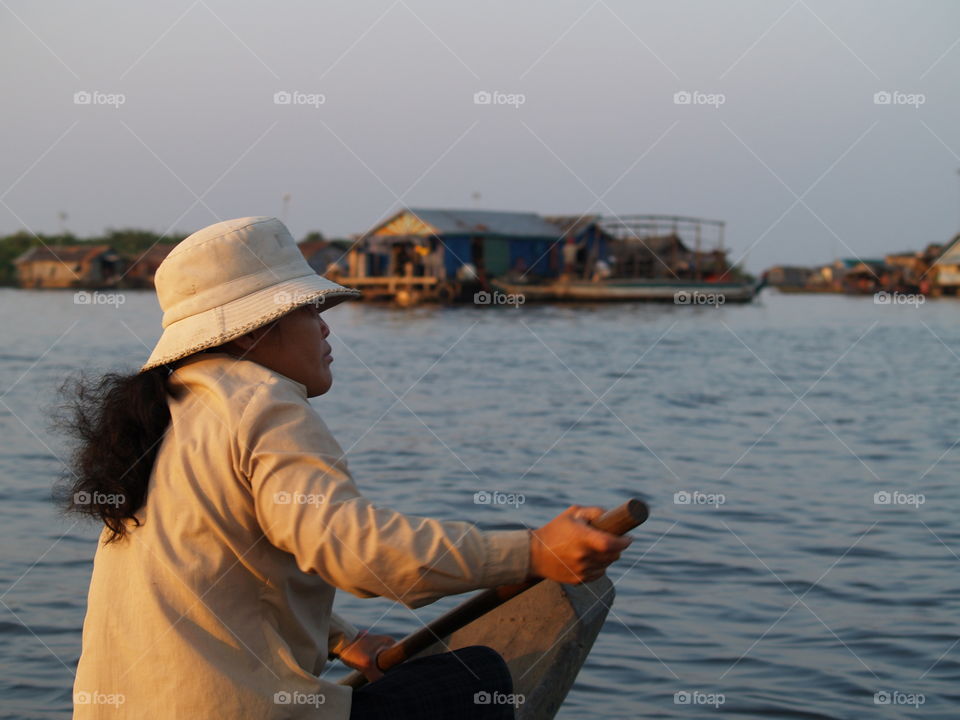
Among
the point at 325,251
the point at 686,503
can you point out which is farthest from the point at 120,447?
the point at 325,251

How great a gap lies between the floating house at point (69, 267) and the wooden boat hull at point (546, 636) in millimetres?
51723

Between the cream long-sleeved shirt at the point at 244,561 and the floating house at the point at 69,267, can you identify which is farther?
the floating house at the point at 69,267

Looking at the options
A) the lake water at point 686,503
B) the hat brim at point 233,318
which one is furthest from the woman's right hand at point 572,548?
the lake water at point 686,503

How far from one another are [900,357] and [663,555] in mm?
14372

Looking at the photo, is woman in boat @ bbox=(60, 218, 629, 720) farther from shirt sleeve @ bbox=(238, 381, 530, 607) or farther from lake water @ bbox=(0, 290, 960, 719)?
lake water @ bbox=(0, 290, 960, 719)

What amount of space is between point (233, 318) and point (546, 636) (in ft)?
3.29

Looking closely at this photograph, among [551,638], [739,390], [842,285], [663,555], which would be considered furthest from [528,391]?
[842,285]

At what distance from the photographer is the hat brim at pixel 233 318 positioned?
1.77 meters

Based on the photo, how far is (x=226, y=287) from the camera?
1.81m

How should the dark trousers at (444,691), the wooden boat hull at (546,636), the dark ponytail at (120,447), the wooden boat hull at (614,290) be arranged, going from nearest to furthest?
the dark ponytail at (120,447), the dark trousers at (444,691), the wooden boat hull at (546,636), the wooden boat hull at (614,290)

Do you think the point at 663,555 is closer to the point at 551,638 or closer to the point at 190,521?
the point at 551,638

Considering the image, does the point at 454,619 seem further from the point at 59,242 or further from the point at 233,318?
the point at 59,242

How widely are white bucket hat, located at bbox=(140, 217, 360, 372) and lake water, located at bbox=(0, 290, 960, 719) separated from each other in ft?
0.93

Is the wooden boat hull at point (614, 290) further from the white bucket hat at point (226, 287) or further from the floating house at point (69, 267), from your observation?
the white bucket hat at point (226, 287)
